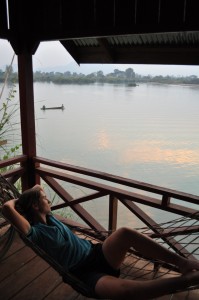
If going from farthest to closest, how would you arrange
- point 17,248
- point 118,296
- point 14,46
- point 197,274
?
point 14,46
point 17,248
point 118,296
point 197,274

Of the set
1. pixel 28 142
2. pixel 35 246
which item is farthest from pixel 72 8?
pixel 35 246

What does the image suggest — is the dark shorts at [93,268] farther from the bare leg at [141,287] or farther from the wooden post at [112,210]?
the wooden post at [112,210]

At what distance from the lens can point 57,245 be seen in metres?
1.56

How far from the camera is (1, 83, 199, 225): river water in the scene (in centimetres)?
982

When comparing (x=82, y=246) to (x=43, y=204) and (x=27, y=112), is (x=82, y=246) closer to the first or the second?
(x=43, y=204)

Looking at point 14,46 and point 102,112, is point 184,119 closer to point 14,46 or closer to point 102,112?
point 102,112

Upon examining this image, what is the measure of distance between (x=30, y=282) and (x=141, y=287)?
99 centimetres

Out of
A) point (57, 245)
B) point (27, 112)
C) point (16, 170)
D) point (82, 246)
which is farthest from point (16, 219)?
point (27, 112)

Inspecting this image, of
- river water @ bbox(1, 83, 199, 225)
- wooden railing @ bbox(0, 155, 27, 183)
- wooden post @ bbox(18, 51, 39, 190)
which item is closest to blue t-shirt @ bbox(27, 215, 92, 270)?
wooden railing @ bbox(0, 155, 27, 183)

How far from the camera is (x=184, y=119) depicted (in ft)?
57.1

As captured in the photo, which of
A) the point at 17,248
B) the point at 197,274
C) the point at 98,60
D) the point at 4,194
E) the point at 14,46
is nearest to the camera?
the point at 197,274

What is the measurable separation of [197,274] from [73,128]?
44.9 feet

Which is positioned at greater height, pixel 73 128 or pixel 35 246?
pixel 35 246

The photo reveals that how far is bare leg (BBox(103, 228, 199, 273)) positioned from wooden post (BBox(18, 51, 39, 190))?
1469mm
